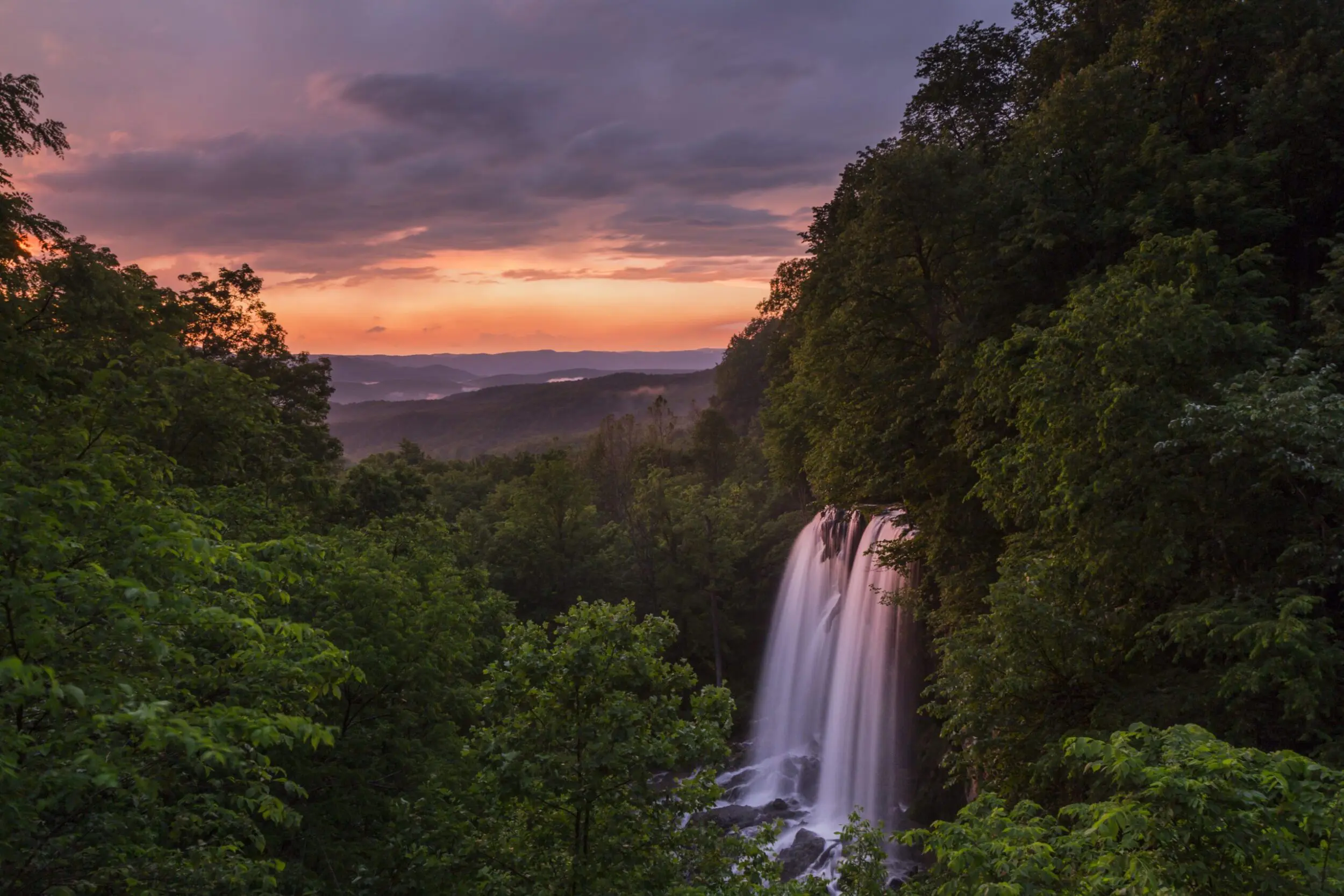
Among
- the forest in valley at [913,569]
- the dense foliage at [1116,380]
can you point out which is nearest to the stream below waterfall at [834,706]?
the forest in valley at [913,569]

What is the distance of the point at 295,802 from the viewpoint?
50.4 ft

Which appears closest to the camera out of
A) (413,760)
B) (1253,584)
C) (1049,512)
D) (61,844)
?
(61,844)

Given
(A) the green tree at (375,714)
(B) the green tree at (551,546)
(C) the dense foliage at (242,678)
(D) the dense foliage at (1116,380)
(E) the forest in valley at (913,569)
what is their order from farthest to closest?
(B) the green tree at (551,546)
(A) the green tree at (375,714)
(D) the dense foliage at (1116,380)
(E) the forest in valley at (913,569)
(C) the dense foliage at (242,678)

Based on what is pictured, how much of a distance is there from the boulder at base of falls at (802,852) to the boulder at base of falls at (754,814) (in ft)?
8.55

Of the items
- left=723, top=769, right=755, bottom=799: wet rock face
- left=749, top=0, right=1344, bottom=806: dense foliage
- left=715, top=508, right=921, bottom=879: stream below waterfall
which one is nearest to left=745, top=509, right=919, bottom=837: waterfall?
left=715, top=508, right=921, bottom=879: stream below waterfall

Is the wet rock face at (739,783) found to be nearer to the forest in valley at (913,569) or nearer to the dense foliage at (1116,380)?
the forest in valley at (913,569)

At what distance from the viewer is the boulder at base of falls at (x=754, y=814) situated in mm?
31297

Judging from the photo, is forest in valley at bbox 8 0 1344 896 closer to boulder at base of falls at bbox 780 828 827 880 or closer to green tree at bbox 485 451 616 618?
boulder at base of falls at bbox 780 828 827 880

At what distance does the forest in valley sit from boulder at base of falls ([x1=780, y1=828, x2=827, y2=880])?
3769mm

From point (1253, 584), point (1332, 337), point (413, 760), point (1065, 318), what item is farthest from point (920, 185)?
point (413, 760)

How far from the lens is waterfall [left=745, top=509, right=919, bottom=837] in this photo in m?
28.4

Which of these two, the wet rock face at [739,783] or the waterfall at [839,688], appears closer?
the waterfall at [839,688]

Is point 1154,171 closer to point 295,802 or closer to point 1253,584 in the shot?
A: point 1253,584

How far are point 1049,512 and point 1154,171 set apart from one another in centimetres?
851
